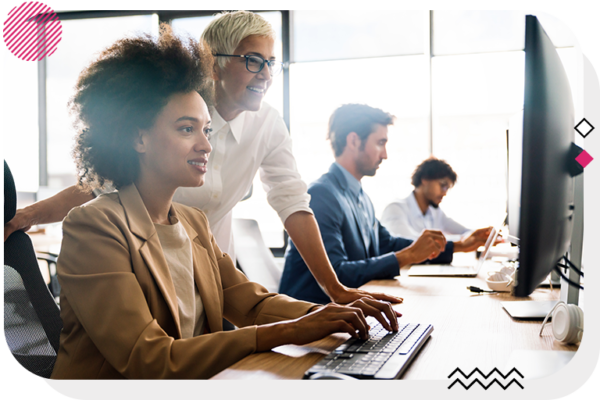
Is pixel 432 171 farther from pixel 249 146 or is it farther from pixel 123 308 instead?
pixel 123 308

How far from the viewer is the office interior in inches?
153

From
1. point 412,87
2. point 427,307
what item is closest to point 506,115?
point 412,87

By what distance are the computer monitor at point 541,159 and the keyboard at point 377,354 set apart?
206 mm

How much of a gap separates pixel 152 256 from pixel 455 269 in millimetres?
1381

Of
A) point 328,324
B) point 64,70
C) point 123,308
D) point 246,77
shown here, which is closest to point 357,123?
point 246,77

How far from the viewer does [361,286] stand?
1663mm

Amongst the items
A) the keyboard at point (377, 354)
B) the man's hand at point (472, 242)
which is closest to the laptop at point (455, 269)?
the man's hand at point (472, 242)

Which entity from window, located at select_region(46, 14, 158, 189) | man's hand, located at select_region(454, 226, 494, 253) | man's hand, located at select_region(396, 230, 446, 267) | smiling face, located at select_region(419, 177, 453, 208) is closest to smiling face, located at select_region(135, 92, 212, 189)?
man's hand, located at select_region(396, 230, 446, 267)

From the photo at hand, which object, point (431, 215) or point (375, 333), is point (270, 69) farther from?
point (431, 215)

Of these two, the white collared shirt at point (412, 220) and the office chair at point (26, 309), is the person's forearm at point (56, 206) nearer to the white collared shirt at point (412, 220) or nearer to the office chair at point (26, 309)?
the office chair at point (26, 309)

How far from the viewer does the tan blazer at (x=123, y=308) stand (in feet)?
2.55

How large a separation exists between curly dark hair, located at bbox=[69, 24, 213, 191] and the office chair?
200mm

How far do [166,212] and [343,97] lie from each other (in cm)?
317

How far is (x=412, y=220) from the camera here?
3.35 metres
